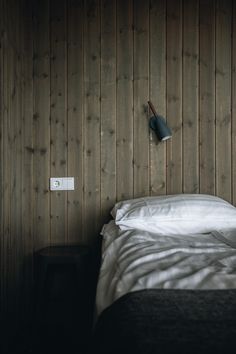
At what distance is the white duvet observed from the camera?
0.87 meters

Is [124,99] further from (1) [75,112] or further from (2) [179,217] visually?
(2) [179,217]

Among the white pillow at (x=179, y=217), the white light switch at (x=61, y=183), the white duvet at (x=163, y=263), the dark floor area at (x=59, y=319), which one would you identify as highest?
the white light switch at (x=61, y=183)

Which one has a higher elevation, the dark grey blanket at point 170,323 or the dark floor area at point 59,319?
the dark grey blanket at point 170,323

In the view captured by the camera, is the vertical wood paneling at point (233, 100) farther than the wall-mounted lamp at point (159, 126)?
Yes

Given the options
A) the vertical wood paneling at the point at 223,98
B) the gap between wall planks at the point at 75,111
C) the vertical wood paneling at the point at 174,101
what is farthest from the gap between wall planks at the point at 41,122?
the vertical wood paneling at the point at 223,98

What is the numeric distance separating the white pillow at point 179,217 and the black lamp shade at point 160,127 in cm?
48

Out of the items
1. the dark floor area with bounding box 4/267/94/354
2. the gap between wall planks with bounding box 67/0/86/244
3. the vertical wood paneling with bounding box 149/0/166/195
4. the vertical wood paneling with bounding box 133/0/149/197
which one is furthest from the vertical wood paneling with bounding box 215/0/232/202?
the dark floor area with bounding box 4/267/94/354

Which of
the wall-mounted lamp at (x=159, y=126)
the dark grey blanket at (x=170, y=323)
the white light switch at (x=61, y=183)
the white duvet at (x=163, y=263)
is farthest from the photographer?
the white light switch at (x=61, y=183)

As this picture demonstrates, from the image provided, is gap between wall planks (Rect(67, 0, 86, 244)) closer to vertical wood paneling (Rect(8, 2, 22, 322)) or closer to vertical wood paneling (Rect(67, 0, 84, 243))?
vertical wood paneling (Rect(67, 0, 84, 243))

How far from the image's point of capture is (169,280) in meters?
0.88

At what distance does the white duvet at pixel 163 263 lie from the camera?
0.87m

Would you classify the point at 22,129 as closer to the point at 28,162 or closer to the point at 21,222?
the point at 28,162

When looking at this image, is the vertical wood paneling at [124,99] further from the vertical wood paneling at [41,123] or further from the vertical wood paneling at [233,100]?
the vertical wood paneling at [233,100]

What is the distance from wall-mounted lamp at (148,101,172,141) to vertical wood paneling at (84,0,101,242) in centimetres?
37
